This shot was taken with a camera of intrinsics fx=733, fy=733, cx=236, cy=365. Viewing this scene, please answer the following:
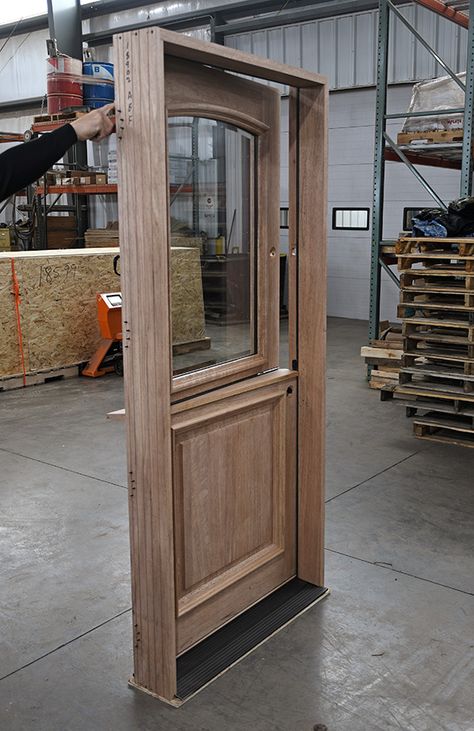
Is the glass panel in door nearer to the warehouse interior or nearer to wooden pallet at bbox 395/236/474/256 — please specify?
the warehouse interior

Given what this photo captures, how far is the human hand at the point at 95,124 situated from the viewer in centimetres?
255

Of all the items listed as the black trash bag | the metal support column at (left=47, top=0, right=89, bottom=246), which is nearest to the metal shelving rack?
the black trash bag

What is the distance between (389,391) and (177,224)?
183 inches

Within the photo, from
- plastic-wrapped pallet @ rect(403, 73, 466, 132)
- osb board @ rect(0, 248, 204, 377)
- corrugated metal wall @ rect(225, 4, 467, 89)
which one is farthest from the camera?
corrugated metal wall @ rect(225, 4, 467, 89)

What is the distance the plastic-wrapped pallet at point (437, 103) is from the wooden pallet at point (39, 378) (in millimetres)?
4584

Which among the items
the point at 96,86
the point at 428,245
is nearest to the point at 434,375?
the point at 428,245

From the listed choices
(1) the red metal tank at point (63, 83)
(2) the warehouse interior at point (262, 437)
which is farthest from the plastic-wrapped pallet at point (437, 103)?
(1) the red metal tank at point (63, 83)

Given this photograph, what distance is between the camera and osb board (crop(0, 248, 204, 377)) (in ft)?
26.0

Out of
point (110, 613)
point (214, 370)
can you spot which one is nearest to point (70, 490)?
point (110, 613)

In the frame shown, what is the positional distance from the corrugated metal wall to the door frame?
927cm

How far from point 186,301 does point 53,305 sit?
5527 millimetres

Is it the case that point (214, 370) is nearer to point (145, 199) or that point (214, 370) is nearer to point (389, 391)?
point (145, 199)

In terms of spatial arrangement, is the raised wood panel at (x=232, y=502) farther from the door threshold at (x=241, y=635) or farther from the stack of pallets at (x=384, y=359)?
the stack of pallets at (x=384, y=359)

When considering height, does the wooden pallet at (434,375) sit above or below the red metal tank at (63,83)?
below
